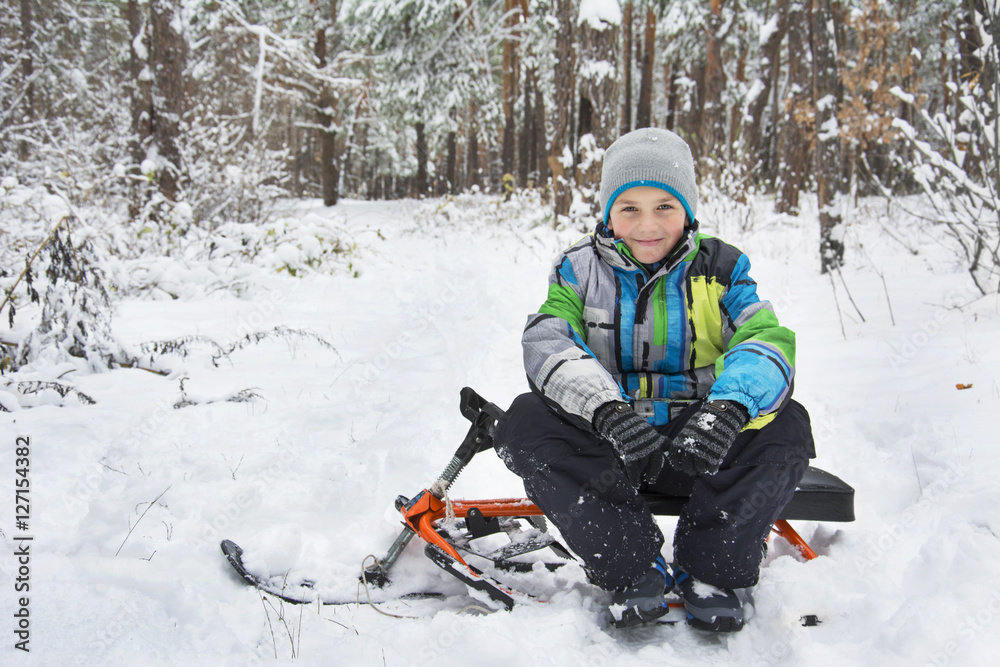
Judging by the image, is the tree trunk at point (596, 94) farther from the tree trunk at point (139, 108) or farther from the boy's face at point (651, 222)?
the boy's face at point (651, 222)

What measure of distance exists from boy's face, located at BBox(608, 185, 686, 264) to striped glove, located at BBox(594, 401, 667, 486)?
1.97 feet

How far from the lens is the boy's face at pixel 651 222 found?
82.8 inches

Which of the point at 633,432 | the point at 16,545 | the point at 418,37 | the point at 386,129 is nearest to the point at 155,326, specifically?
the point at 16,545

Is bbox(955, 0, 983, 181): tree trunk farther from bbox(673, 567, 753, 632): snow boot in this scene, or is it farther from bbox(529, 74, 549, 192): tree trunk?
bbox(529, 74, 549, 192): tree trunk

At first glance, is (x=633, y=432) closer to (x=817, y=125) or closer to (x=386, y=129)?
(x=817, y=125)

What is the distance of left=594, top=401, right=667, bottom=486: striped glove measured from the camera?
171cm

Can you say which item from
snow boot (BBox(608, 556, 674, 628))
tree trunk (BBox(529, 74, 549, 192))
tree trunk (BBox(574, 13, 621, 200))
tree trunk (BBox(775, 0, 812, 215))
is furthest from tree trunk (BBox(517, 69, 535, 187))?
snow boot (BBox(608, 556, 674, 628))

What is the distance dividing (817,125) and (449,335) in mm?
4569

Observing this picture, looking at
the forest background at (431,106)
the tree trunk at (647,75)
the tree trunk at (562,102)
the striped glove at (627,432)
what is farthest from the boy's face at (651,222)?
the tree trunk at (647,75)

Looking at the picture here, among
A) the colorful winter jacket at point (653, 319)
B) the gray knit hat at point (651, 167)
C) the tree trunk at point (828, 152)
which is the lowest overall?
the colorful winter jacket at point (653, 319)

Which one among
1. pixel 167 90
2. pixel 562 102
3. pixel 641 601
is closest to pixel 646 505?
pixel 641 601

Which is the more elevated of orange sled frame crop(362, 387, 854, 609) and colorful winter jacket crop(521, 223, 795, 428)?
colorful winter jacket crop(521, 223, 795, 428)

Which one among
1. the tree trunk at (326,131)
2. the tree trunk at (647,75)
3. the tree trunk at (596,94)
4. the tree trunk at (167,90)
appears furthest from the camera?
the tree trunk at (647,75)

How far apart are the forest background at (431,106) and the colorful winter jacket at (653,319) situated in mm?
2681
